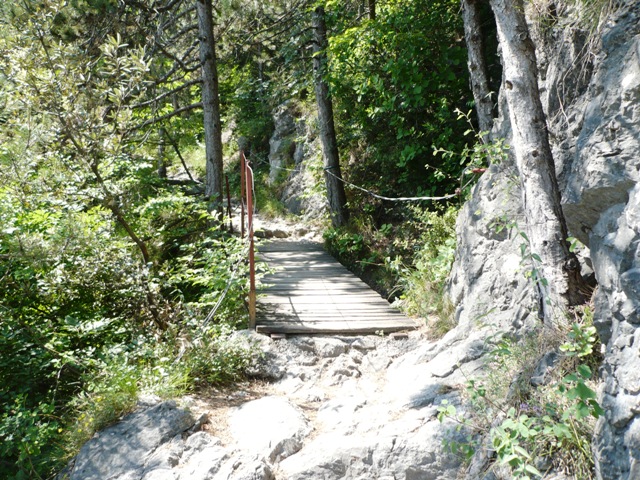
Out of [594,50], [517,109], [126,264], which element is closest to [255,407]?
[126,264]

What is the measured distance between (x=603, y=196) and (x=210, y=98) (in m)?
8.20

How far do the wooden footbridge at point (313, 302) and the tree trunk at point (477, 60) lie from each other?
2.76 metres

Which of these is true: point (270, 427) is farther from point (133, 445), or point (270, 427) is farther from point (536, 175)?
point (536, 175)

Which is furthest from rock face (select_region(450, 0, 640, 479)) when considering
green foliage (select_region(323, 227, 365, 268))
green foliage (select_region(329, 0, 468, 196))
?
green foliage (select_region(323, 227, 365, 268))

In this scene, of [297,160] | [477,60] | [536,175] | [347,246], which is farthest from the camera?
[297,160]

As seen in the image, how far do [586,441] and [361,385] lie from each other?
9.26 feet

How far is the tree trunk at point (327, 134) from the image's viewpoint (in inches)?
443

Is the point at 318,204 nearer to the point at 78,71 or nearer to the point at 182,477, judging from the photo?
the point at 78,71

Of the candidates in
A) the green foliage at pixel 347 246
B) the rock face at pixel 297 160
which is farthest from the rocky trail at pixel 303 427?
the rock face at pixel 297 160

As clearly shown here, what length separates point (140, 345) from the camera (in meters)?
5.94

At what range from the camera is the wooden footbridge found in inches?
263

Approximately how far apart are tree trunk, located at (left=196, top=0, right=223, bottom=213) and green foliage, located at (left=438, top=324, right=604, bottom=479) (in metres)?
7.09

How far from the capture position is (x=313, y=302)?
762 centimetres

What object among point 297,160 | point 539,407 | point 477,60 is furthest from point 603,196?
point 297,160
